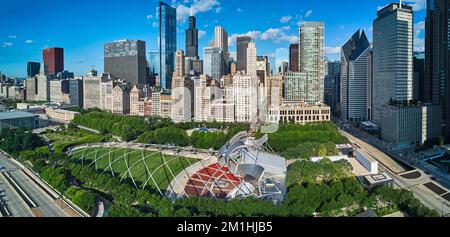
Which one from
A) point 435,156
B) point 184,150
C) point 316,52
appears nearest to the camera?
point 184,150

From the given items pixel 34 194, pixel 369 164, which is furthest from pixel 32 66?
pixel 369 164

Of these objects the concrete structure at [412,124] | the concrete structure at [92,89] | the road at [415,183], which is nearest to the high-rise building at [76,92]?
the concrete structure at [92,89]

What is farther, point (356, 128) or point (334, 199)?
point (356, 128)

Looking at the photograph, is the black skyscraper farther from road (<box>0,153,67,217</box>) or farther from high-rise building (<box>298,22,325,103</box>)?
high-rise building (<box>298,22,325,103</box>)

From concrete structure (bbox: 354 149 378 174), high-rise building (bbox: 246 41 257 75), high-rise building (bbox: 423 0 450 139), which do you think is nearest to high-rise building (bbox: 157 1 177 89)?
high-rise building (bbox: 246 41 257 75)

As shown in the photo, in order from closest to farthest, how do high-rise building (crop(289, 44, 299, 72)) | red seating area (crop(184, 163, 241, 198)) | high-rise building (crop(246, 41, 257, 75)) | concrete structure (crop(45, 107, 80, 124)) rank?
1. red seating area (crop(184, 163, 241, 198))
2. high-rise building (crop(246, 41, 257, 75))
3. concrete structure (crop(45, 107, 80, 124))
4. high-rise building (crop(289, 44, 299, 72))
